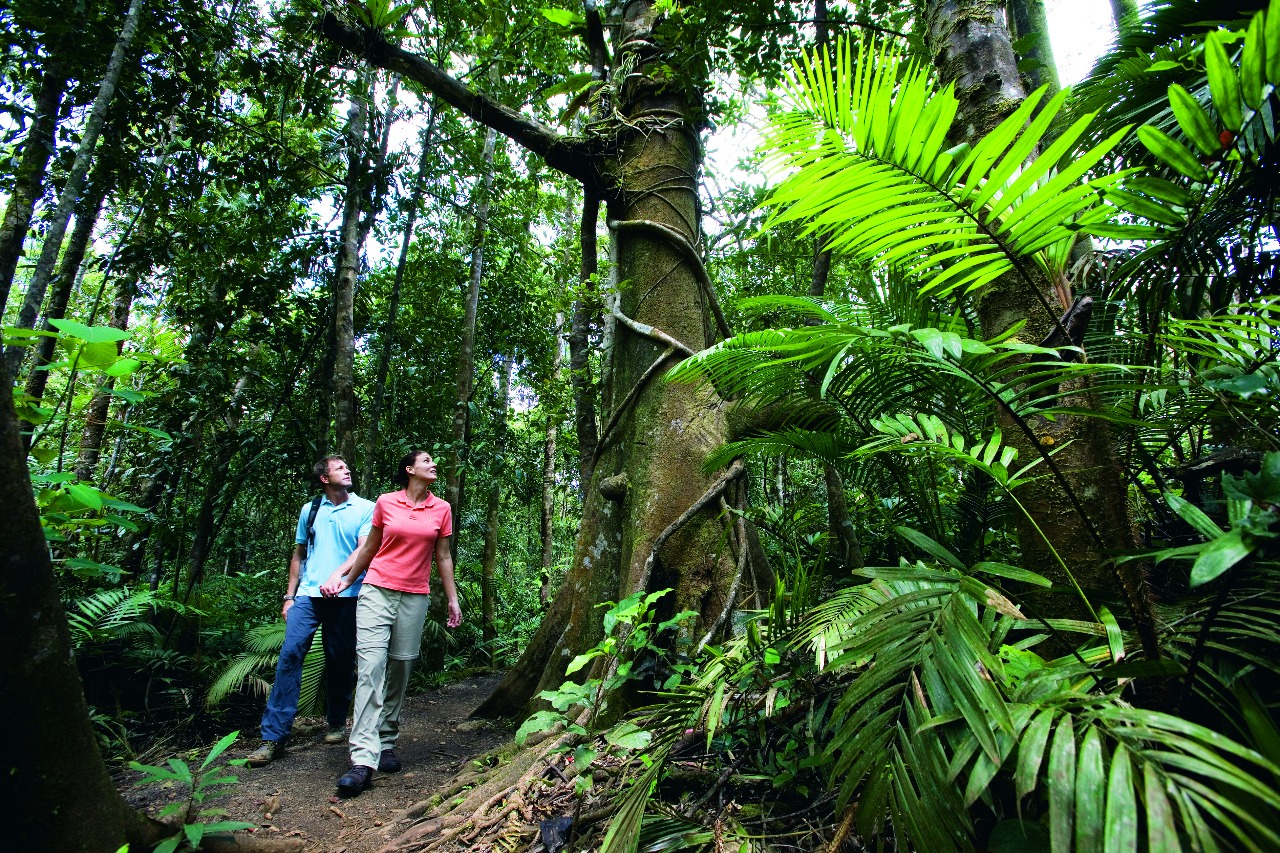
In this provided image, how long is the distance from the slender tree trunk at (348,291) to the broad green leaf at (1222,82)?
210 inches

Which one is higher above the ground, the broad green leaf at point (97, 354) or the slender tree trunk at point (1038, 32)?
the slender tree trunk at point (1038, 32)

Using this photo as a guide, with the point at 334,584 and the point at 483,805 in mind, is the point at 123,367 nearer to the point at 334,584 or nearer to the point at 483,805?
the point at 483,805

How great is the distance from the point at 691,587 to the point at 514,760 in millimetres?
1026

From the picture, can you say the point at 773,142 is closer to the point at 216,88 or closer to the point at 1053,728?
the point at 1053,728

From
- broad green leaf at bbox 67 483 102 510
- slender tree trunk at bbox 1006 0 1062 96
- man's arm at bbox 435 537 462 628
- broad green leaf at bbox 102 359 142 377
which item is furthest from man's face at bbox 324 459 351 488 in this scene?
slender tree trunk at bbox 1006 0 1062 96

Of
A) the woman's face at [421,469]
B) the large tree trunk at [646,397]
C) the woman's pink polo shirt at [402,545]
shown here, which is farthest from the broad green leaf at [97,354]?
the large tree trunk at [646,397]

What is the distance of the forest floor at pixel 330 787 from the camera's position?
103 inches

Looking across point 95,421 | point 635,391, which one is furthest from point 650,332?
point 95,421

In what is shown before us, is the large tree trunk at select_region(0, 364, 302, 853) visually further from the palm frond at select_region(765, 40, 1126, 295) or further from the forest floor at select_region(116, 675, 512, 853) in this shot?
the palm frond at select_region(765, 40, 1126, 295)

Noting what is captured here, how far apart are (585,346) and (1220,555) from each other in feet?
17.4

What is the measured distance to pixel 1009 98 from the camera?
6.07 ft

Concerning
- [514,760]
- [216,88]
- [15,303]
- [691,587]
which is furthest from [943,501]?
[15,303]

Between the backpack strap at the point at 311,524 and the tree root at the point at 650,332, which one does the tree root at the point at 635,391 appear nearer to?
the tree root at the point at 650,332

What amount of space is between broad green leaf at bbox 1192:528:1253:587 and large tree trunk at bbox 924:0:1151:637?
257 mm
